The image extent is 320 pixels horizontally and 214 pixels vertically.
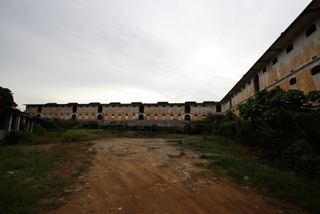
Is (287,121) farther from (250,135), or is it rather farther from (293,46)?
(293,46)

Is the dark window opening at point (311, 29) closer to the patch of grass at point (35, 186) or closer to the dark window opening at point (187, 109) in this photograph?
the patch of grass at point (35, 186)

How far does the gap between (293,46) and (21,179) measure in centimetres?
1632

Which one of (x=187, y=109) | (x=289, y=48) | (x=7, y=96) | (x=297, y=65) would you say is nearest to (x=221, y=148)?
(x=297, y=65)

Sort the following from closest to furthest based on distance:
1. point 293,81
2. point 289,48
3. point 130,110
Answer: point 293,81, point 289,48, point 130,110

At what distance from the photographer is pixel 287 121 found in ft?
20.5

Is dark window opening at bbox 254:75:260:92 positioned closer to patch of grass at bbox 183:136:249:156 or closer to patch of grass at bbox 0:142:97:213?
patch of grass at bbox 183:136:249:156

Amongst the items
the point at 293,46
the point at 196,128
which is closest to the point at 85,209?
the point at 293,46

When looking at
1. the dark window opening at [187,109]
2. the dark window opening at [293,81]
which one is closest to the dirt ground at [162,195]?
the dark window opening at [293,81]

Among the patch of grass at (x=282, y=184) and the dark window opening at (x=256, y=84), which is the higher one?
the dark window opening at (x=256, y=84)

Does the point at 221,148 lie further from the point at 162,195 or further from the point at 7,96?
the point at 7,96

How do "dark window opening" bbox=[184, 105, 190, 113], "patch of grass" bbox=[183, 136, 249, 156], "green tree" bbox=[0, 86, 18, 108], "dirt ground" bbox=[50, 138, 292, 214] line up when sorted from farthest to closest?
"dark window opening" bbox=[184, 105, 190, 113]
"green tree" bbox=[0, 86, 18, 108]
"patch of grass" bbox=[183, 136, 249, 156]
"dirt ground" bbox=[50, 138, 292, 214]

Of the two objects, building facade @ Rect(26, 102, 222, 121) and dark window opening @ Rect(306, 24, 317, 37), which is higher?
dark window opening @ Rect(306, 24, 317, 37)

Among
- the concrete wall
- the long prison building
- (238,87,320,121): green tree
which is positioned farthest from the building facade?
(238,87,320,121): green tree

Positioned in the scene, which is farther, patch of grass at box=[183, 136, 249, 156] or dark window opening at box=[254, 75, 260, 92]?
dark window opening at box=[254, 75, 260, 92]
